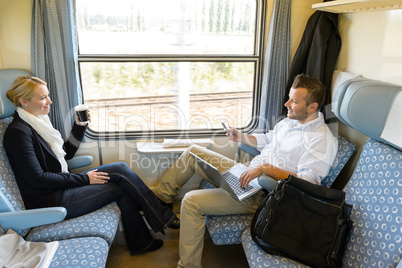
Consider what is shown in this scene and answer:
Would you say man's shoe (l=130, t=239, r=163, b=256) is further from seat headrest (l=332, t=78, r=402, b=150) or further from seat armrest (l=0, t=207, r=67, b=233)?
seat headrest (l=332, t=78, r=402, b=150)

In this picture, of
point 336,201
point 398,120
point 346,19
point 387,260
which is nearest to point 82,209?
point 336,201

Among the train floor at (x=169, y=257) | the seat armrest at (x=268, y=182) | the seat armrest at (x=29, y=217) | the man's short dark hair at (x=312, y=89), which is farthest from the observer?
the train floor at (x=169, y=257)

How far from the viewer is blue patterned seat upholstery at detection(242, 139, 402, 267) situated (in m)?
1.64

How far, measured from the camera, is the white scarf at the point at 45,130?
214 centimetres

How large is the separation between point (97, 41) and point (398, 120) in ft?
7.55

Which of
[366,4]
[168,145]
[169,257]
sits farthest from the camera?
[168,145]

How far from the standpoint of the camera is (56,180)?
7.02 ft

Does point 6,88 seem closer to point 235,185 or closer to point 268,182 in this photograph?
point 235,185

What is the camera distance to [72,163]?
8.41ft

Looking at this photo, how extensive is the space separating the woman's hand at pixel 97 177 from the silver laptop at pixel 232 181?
0.69 metres

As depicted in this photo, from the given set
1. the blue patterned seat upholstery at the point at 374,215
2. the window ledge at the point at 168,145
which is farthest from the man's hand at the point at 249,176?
the window ledge at the point at 168,145

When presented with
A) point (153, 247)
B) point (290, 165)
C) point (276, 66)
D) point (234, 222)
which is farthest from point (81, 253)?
point (276, 66)

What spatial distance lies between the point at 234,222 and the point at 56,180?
3.99 feet

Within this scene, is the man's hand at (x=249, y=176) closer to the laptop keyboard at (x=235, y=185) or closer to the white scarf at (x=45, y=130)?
the laptop keyboard at (x=235, y=185)
